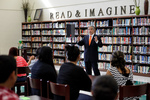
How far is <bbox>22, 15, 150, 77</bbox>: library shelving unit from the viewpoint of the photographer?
22.0ft

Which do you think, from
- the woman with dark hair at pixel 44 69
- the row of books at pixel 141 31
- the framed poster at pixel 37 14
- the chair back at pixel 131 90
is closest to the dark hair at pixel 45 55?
the woman with dark hair at pixel 44 69

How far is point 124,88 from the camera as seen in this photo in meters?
2.15

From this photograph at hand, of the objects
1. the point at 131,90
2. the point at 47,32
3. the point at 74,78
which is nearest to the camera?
the point at 131,90

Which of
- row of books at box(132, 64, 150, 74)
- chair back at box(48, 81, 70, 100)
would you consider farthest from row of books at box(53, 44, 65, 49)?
chair back at box(48, 81, 70, 100)

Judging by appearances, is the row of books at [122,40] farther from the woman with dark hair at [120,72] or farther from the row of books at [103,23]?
the woman with dark hair at [120,72]

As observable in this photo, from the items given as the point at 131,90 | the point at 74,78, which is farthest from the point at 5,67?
the point at 131,90

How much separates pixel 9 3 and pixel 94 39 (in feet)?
19.7

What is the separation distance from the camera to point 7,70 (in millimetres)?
1397

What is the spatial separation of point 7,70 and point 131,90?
4.58 ft

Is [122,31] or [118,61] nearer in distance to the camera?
[118,61]

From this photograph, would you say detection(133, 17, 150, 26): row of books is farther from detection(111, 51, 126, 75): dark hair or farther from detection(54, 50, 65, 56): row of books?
detection(111, 51, 126, 75): dark hair

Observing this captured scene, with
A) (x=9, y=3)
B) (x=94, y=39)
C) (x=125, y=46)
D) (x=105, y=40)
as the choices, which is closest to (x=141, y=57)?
(x=125, y=46)

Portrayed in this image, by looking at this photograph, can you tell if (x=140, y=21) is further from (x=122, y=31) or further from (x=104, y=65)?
(x=104, y=65)

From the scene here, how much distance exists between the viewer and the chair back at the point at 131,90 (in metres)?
2.14
